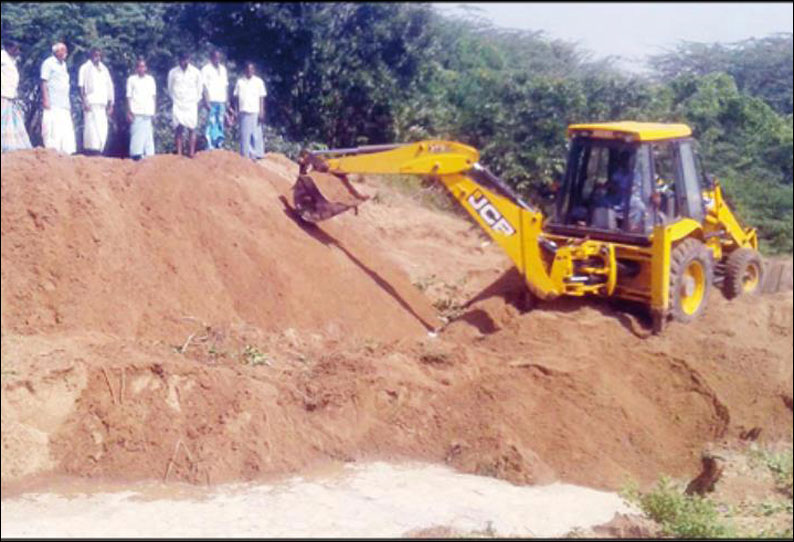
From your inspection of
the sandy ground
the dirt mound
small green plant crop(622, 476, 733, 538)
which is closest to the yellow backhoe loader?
the dirt mound

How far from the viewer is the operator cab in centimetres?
1312

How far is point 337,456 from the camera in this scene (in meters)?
9.97

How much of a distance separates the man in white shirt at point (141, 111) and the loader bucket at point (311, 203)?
2.12 metres

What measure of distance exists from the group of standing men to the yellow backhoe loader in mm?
2085

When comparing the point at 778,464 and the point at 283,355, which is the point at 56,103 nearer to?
the point at 283,355

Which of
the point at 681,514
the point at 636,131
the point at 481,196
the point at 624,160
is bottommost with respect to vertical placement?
the point at 681,514

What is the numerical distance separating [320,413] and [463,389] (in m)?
1.45

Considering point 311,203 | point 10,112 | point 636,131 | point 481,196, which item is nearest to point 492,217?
point 481,196

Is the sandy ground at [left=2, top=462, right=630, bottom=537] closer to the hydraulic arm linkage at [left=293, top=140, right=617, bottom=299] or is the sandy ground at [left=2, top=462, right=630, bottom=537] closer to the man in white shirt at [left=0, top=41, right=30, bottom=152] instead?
the hydraulic arm linkage at [left=293, top=140, right=617, bottom=299]

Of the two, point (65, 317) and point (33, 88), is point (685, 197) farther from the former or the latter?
point (33, 88)

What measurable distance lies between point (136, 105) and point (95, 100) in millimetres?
466

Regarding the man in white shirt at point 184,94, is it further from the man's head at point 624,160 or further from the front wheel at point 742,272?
the front wheel at point 742,272

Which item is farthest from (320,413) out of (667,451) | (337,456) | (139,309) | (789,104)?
(789,104)

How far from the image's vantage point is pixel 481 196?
1331cm
